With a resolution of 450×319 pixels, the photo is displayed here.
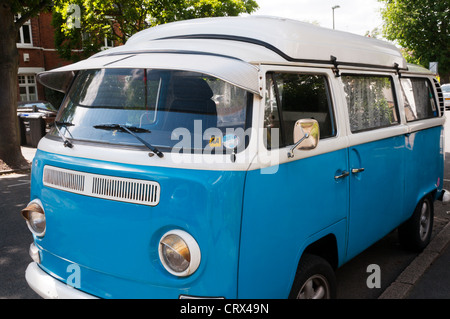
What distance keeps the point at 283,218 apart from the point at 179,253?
2.30 feet

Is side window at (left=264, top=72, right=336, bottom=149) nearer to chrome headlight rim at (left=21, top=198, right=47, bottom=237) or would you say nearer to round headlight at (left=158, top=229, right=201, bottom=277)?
round headlight at (left=158, top=229, right=201, bottom=277)

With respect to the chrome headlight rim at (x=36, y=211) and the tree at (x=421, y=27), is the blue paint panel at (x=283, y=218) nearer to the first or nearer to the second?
the chrome headlight rim at (x=36, y=211)

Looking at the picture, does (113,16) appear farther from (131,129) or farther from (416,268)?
(131,129)

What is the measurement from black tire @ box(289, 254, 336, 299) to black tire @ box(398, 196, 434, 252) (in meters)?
2.07

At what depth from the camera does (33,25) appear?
2923 cm

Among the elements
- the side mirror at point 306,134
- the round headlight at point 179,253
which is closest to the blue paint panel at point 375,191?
the side mirror at point 306,134

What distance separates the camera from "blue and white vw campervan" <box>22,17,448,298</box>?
98.0 inches

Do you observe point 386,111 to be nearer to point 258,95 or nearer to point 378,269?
point 378,269

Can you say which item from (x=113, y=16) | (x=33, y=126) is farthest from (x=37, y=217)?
(x=113, y=16)

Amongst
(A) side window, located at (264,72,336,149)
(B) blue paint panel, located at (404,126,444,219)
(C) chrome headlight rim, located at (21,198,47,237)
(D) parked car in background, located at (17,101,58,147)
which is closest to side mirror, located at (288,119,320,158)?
(A) side window, located at (264,72,336,149)

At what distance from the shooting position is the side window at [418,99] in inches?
189

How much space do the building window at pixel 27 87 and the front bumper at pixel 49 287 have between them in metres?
29.2

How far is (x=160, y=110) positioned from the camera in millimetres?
2932
